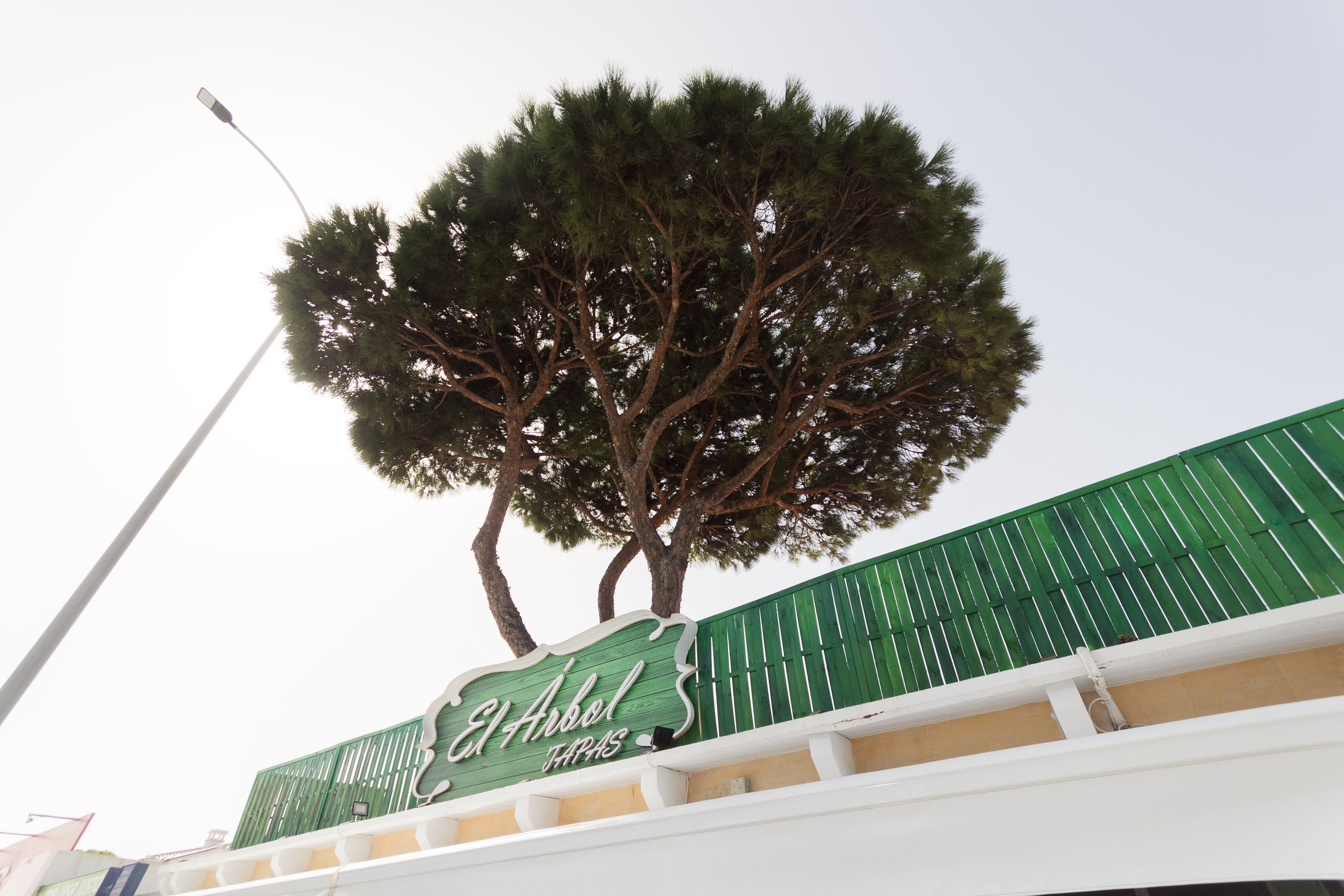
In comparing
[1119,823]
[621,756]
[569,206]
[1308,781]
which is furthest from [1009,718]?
[569,206]

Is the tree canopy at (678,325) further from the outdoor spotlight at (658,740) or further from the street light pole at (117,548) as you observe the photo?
the outdoor spotlight at (658,740)

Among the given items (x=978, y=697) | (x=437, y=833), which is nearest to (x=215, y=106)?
(x=437, y=833)

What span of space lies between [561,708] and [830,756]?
282cm

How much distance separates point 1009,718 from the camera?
4062mm

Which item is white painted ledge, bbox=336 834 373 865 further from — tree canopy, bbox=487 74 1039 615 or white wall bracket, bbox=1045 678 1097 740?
white wall bracket, bbox=1045 678 1097 740

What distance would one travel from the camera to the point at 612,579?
32.3 feet

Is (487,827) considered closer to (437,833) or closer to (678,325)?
(437,833)

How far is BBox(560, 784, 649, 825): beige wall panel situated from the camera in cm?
534

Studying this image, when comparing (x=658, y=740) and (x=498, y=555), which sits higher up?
(x=498, y=555)

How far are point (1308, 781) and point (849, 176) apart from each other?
6.30 m

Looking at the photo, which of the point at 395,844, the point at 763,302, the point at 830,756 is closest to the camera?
the point at 830,756

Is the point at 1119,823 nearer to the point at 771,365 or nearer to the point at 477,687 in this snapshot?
the point at 477,687

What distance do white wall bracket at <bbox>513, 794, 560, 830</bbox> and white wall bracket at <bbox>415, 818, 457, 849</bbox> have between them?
100 cm

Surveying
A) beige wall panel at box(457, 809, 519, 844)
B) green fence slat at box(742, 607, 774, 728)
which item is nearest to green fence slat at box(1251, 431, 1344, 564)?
green fence slat at box(742, 607, 774, 728)
